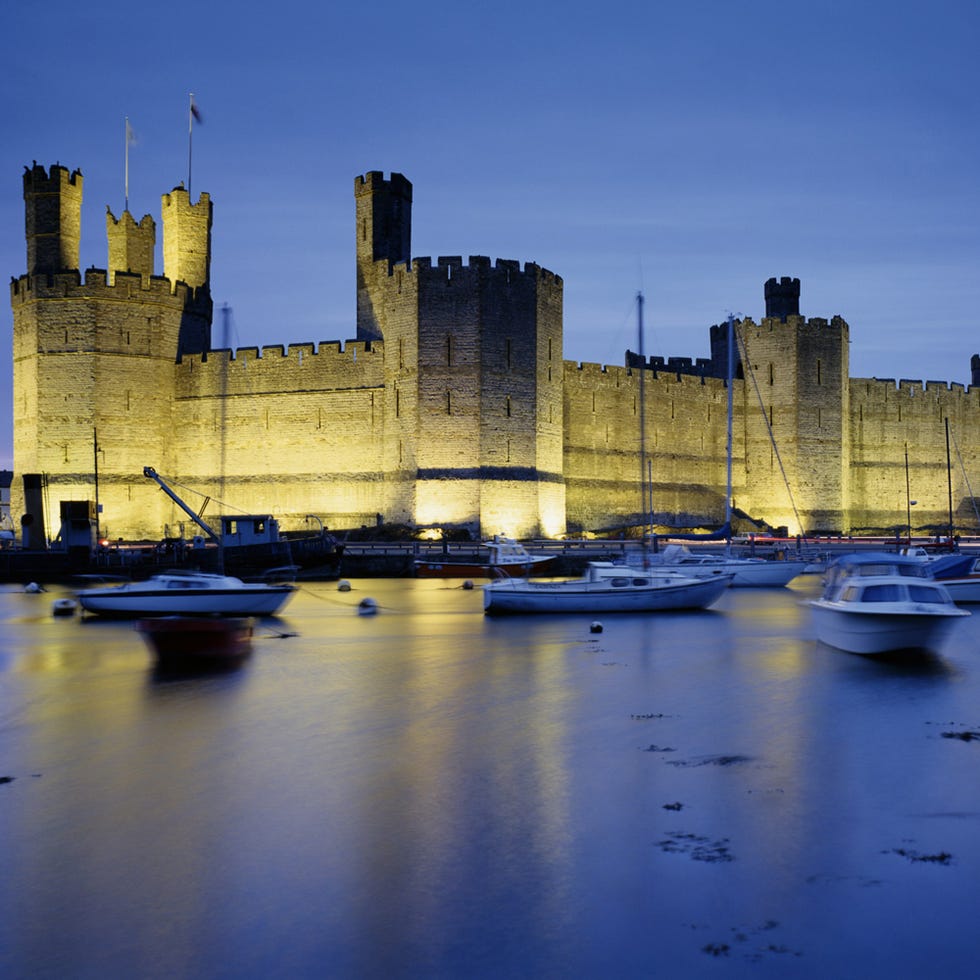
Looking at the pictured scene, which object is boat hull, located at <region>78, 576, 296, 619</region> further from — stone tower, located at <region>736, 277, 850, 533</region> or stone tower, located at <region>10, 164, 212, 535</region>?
stone tower, located at <region>736, 277, 850, 533</region>

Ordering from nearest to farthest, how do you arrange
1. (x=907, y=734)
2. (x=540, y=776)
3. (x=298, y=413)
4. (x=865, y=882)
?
(x=865, y=882)
(x=540, y=776)
(x=907, y=734)
(x=298, y=413)

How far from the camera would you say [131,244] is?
122 feet

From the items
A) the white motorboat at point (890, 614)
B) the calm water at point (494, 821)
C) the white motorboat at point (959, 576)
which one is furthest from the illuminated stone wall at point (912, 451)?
the calm water at point (494, 821)

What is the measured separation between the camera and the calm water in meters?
5.86

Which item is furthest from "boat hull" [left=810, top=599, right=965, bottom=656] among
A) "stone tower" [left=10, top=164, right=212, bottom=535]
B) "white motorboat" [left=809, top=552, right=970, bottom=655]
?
"stone tower" [left=10, top=164, right=212, bottom=535]

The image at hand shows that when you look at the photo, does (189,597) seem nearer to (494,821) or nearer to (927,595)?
(927,595)

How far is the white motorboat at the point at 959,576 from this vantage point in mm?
23344

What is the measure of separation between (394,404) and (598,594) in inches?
523

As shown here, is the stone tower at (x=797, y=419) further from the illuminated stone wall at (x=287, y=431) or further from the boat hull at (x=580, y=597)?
the boat hull at (x=580, y=597)

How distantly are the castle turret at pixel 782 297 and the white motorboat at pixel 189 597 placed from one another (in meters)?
27.5

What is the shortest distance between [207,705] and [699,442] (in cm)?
2919

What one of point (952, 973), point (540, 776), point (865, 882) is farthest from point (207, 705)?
point (952, 973)

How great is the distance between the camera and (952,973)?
5.47m

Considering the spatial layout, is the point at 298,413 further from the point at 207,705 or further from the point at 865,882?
the point at 865,882
